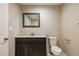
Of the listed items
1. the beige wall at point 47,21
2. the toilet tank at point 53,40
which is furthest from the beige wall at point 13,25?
the toilet tank at point 53,40

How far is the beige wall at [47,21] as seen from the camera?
6.54 ft

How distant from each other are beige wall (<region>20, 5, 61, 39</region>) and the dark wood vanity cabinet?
13cm

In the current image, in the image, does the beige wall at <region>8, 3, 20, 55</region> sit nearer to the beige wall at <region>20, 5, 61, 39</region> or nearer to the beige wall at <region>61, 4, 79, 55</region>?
the beige wall at <region>20, 5, 61, 39</region>

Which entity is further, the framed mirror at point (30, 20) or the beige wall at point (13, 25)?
the framed mirror at point (30, 20)

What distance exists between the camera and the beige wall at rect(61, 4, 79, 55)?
6.37 ft

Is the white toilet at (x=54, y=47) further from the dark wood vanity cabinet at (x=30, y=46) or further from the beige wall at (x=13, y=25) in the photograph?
the beige wall at (x=13, y=25)

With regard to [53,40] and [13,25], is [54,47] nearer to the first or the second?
[53,40]

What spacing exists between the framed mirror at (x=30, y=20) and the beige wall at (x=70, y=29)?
Result: 1.60 feet

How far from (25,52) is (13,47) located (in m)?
0.26

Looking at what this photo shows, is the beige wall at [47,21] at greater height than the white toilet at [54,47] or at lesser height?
greater

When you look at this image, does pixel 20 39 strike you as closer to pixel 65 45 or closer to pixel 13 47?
pixel 13 47

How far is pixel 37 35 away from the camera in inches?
80.5

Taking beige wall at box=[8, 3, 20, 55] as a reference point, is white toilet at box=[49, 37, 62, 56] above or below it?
below

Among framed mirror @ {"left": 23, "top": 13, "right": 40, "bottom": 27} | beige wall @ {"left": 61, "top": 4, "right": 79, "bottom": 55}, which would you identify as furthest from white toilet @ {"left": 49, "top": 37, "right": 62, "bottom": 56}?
framed mirror @ {"left": 23, "top": 13, "right": 40, "bottom": 27}
